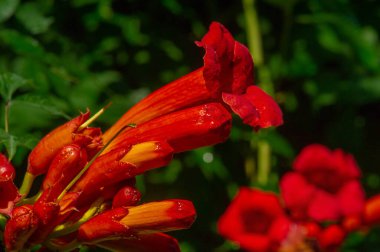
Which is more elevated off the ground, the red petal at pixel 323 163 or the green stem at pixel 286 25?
the green stem at pixel 286 25

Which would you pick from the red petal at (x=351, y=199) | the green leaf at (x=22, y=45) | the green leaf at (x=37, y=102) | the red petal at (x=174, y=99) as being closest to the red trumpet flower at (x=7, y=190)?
the red petal at (x=174, y=99)

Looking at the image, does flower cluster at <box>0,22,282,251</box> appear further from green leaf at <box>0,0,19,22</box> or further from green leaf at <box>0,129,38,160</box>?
green leaf at <box>0,0,19,22</box>

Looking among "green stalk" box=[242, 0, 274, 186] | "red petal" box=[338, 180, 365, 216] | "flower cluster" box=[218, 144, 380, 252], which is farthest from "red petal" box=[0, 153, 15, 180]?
"green stalk" box=[242, 0, 274, 186]

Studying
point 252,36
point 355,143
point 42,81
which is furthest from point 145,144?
A: point 355,143

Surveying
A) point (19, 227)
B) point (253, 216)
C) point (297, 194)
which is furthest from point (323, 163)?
point (19, 227)

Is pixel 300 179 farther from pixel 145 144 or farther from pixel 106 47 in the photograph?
pixel 145 144

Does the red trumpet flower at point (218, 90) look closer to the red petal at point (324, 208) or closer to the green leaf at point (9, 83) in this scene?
the green leaf at point (9, 83)

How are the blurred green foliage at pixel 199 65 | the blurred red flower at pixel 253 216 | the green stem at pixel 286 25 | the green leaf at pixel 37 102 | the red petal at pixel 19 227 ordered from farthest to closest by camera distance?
the green stem at pixel 286 25 → the blurred red flower at pixel 253 216 → the blurred green foliage at pixel 199 65 → the green leaf at pixel 37 102 → the red petal at pixel 19 227
